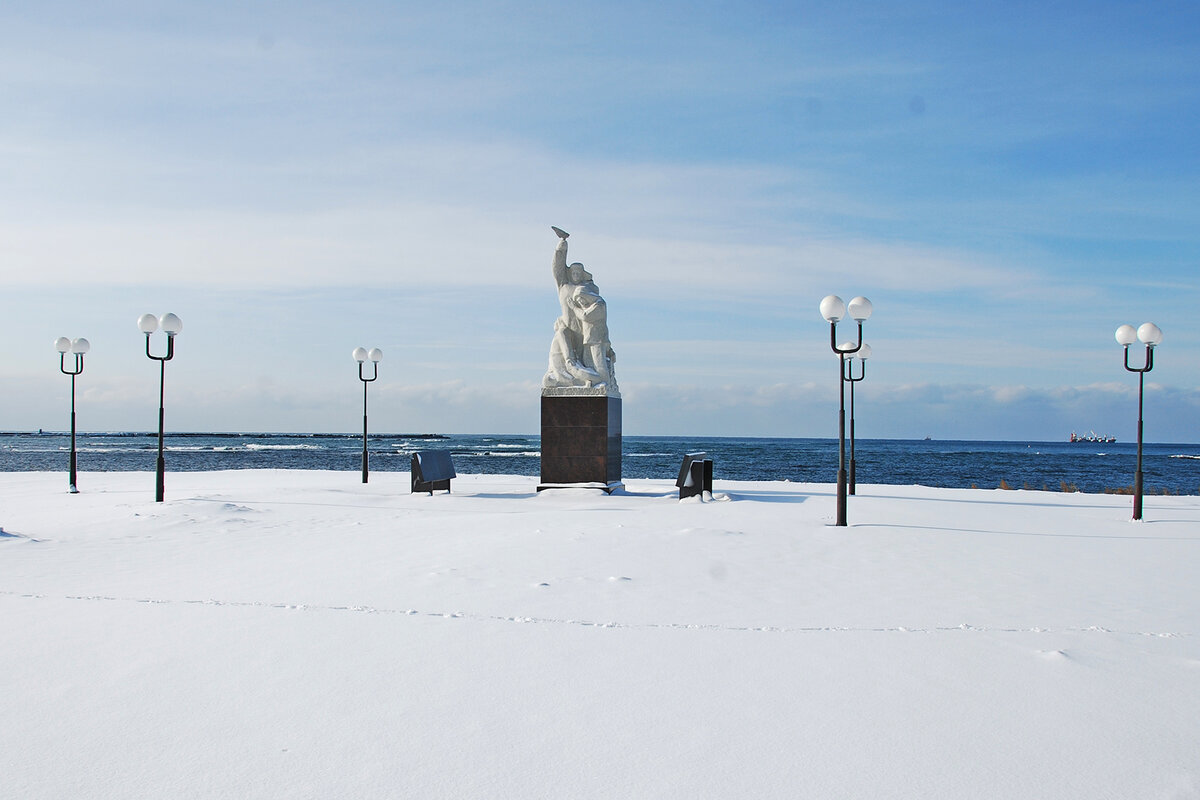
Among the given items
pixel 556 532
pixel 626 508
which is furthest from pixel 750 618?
pixel 626 508

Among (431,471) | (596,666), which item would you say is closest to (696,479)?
(431,471)

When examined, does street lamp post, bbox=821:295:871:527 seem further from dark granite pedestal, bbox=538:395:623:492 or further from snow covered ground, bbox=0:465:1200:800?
dark granite pedestal, bbox=538:395:623:492

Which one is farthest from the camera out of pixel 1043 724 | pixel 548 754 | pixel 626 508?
pixel 626 508

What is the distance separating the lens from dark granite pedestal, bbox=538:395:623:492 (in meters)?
15.1

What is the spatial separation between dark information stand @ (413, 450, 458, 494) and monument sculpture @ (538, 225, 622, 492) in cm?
175

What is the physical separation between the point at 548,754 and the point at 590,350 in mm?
12272

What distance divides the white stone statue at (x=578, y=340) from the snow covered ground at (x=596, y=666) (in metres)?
5.84

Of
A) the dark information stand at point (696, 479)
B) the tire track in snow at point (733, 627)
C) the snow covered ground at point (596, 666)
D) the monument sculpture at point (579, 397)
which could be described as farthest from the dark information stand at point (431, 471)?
the tire track in snow at point (733, 627)

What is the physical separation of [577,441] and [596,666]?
10520 mm

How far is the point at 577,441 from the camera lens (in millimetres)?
15211

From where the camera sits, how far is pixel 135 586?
678 centimetres

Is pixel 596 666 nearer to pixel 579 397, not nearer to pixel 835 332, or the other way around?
pixel 835 332

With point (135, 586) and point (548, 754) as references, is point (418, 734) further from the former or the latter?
point (135, 586)

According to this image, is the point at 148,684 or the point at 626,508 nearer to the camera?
the point at 148,684
